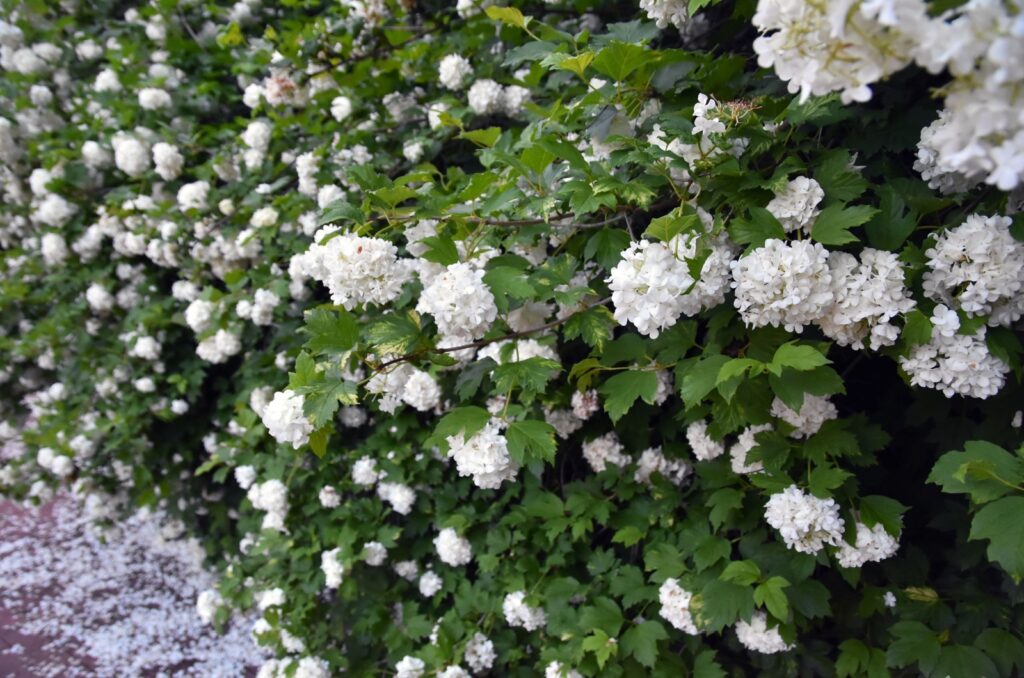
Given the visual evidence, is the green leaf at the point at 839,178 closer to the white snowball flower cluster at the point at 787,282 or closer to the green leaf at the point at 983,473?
the white snowball flower cluster at the point at 787,282

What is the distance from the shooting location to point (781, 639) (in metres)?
1.93

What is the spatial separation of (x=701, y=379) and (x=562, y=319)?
452mm

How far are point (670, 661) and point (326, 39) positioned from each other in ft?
9.11

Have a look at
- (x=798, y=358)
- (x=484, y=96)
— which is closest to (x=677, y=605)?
(x=798, y=358)

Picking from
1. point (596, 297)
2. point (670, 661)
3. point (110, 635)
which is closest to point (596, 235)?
point (596, 297)

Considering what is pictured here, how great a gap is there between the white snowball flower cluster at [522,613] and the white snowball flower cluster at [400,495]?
1.87 ft

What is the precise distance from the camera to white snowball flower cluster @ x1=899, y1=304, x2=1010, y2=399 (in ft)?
4.53

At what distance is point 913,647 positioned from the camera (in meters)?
1.84

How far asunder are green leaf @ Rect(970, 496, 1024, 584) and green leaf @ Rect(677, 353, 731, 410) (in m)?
0.55

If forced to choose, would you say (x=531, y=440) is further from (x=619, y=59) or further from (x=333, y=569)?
(x=333, y=569)

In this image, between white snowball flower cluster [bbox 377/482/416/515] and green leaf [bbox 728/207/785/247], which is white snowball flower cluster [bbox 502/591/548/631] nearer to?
white snowball flower cluster [bbox 377/482/416/515]

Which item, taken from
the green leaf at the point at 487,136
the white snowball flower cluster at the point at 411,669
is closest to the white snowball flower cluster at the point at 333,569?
the white snowball flower cluster at the point at 411,669

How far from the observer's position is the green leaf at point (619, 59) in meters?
1.53

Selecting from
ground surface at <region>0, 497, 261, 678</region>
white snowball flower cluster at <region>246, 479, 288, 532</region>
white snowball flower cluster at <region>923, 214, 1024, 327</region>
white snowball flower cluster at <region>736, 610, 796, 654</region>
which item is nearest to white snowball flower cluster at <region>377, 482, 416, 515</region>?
white snowball flower cluster at <region>246, 479, 288, 532</region>
